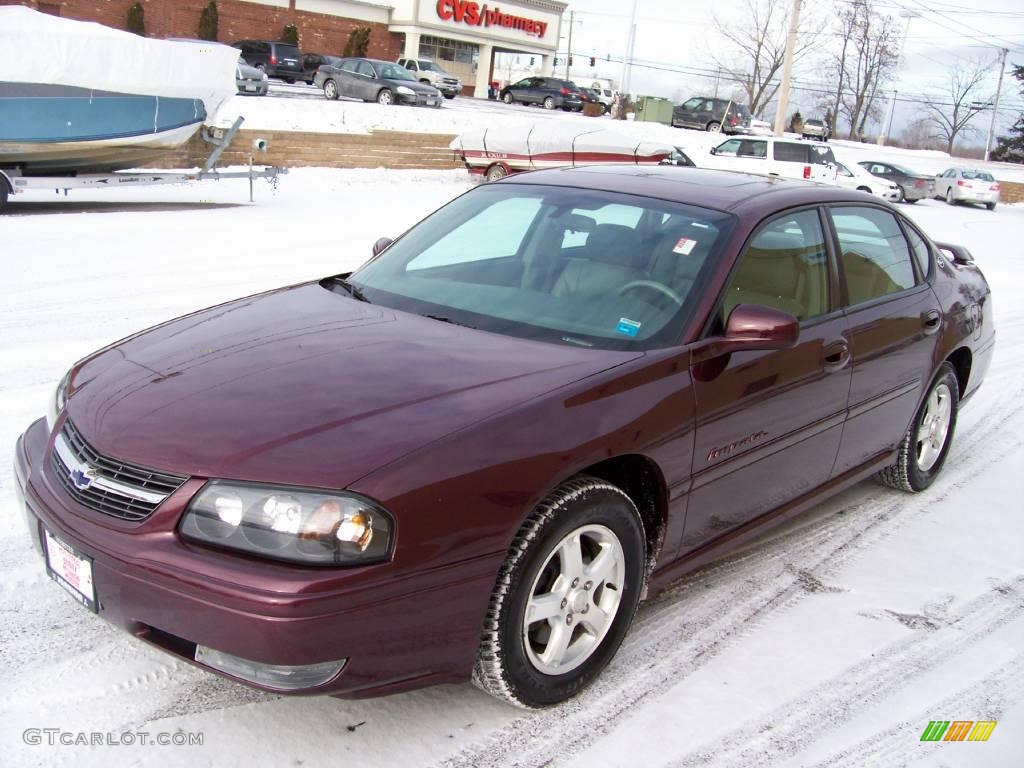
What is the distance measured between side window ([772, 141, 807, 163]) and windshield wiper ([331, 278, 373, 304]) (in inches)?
945

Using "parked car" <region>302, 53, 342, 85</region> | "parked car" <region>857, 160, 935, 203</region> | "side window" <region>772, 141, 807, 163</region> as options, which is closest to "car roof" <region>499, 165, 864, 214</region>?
"side window" <region>772, 141, 807, 163</region>

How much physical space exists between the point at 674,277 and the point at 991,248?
1762 centimetres

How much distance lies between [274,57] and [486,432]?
42003mm

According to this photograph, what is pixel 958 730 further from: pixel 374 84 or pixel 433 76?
pixel 433 76

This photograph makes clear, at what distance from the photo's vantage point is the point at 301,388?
2.94m

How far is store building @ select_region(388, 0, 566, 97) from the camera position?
53.0 meters

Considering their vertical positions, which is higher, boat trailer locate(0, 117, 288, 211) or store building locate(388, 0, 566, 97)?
store building locate(388, 0, 566, 97)

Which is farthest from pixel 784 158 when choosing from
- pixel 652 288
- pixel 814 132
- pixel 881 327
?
pixel 814 132

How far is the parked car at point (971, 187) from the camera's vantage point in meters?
32.0

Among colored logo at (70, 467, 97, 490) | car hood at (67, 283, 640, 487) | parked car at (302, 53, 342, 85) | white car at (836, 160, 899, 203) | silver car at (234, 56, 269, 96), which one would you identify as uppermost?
parked car at (302, 53, 342, 85)

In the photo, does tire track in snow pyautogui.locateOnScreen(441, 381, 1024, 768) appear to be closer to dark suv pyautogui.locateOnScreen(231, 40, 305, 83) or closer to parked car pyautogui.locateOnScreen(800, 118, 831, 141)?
dark suv pyautogui.locateOnScreen(231, 40, 305, 83)

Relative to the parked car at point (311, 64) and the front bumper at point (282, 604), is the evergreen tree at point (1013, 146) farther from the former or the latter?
the front bumper at point (282, 604)

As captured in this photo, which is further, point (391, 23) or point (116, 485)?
point (391, 23)

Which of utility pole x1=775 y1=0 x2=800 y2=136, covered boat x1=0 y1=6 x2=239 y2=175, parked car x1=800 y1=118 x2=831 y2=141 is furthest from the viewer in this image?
parked car x1=800 y1=118 x2=831 y2=141
